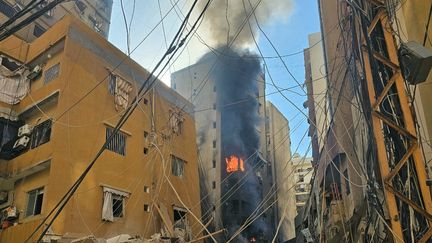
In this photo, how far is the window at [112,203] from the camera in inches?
647

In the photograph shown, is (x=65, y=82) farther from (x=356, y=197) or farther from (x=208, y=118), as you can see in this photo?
(x=208, y=118)

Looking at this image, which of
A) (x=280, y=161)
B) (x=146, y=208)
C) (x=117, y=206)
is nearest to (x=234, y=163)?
(x=280, y=161)

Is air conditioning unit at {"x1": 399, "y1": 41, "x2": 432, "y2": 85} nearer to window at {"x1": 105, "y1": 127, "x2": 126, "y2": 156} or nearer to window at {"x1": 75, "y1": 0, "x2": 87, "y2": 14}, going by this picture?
window at {"x1": 105, "y1": 127, "x2": 126, "y2": 156}

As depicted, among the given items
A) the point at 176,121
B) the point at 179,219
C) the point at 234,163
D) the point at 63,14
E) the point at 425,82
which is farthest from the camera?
the point at 234,163

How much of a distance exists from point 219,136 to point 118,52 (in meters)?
22.5

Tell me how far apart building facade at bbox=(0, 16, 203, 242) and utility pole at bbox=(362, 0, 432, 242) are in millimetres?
10571

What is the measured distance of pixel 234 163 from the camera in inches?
1625

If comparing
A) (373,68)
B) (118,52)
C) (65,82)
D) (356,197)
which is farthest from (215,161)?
(373,68)

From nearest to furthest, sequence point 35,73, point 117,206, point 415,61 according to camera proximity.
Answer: point 415,61 → point 117,206 → point 35,73

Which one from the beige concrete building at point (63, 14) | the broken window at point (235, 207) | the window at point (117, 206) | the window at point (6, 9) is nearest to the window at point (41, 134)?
the window at point (117, 206)

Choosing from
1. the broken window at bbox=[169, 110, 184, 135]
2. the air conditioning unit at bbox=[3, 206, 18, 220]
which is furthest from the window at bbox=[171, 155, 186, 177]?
the air conditioning unit at bbox=[3, 206, 18, 220]

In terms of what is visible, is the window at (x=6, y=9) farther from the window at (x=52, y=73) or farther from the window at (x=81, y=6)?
the window at (x=52, y=73)

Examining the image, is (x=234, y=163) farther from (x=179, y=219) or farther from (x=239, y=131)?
(x=179, y=219)

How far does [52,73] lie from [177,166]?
8713mm
